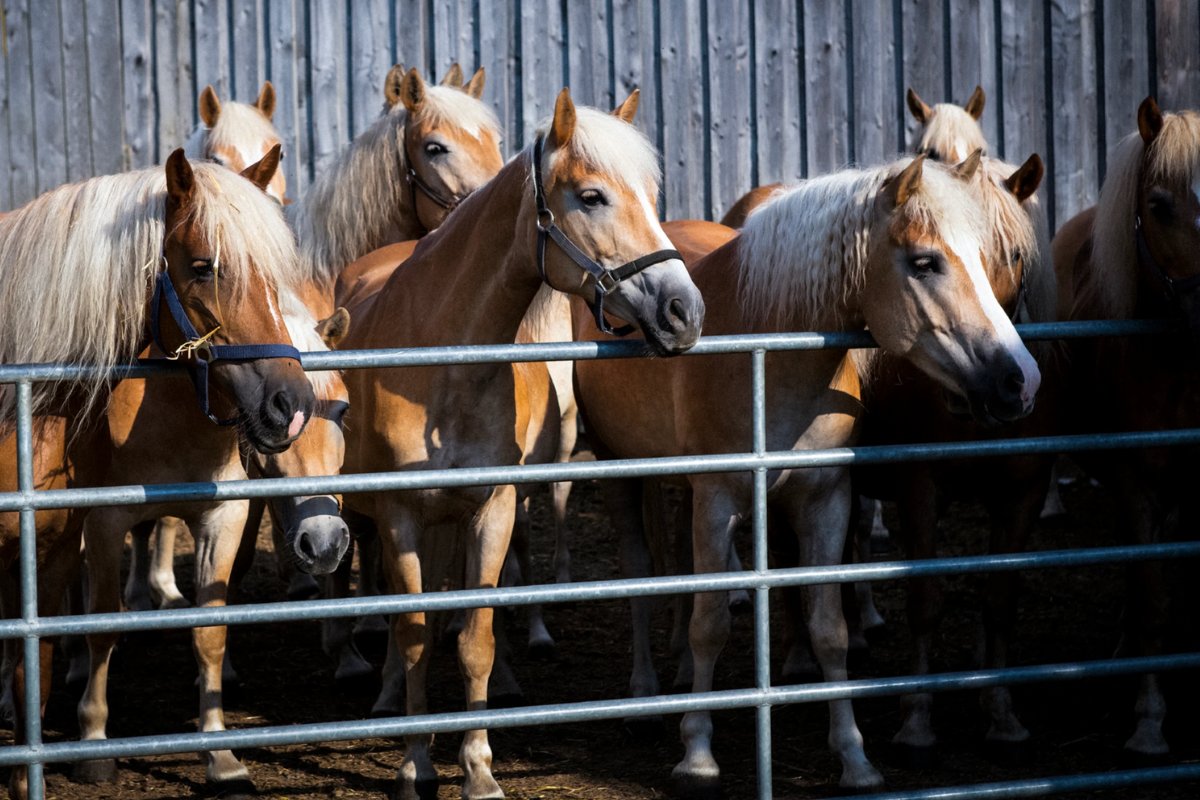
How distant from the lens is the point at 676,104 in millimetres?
8266

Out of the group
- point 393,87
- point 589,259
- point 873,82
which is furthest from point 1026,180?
point 873,82

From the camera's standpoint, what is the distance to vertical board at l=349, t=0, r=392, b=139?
8.17m

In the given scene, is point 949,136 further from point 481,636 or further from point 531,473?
point 531,473

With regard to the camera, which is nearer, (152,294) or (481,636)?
(152,294)

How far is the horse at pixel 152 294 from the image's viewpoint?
3385 millimetres

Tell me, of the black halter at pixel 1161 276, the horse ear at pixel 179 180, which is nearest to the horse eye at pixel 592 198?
the horse ear at pixel 179 180

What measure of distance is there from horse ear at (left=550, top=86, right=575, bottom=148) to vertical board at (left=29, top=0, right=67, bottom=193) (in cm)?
532

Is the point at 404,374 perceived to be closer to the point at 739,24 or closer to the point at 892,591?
the point at 892,591

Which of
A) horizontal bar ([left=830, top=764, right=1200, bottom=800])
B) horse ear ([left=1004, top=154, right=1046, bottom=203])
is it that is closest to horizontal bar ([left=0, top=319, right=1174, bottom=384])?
horse ear ([left=1004, top=154, right=1046, bottom=203])

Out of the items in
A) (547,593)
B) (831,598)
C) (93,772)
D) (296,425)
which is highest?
(296,425)

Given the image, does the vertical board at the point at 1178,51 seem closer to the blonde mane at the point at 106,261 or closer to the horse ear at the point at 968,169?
the horse ear at the point at 968,169

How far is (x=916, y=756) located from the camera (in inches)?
171

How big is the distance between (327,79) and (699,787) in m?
5.49

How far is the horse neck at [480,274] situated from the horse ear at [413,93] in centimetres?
198
